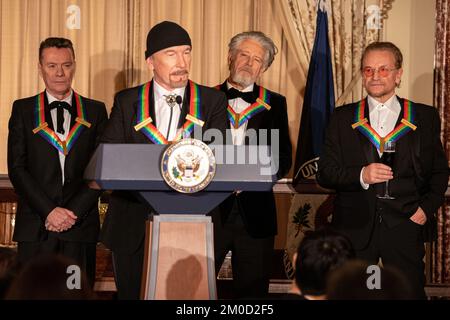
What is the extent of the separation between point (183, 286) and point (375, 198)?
1.28m

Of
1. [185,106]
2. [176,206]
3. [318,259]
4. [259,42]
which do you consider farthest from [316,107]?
[318,259]

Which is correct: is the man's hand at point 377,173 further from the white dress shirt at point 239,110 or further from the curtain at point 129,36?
the curtain at point 129,36

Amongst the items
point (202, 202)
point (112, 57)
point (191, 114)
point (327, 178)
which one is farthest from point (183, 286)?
point (112, 57)

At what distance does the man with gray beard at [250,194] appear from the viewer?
4.20m

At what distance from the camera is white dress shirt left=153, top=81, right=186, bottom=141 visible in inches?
148

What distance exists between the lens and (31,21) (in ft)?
24.0

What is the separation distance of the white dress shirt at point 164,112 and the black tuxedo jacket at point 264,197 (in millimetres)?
623

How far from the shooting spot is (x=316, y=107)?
5.98 metres

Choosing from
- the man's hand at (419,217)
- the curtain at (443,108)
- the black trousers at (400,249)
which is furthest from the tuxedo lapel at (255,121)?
the curtain at (443,108)

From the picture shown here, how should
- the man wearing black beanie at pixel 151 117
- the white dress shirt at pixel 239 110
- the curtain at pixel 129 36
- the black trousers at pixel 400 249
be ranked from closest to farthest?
1. the man wearing black beanie at pixel 151 117
2. the black trousers at pixel 400 249
3. the white dress shirt at pixel 239 110
4. the curtain at pixel 129 36

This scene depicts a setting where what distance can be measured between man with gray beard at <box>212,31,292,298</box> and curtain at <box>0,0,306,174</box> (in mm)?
2605

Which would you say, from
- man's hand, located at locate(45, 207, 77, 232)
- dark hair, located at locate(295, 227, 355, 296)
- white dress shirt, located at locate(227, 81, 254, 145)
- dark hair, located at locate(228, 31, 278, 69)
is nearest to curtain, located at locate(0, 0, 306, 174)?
dark hair, located at locate(228, 31, 278, 69)
